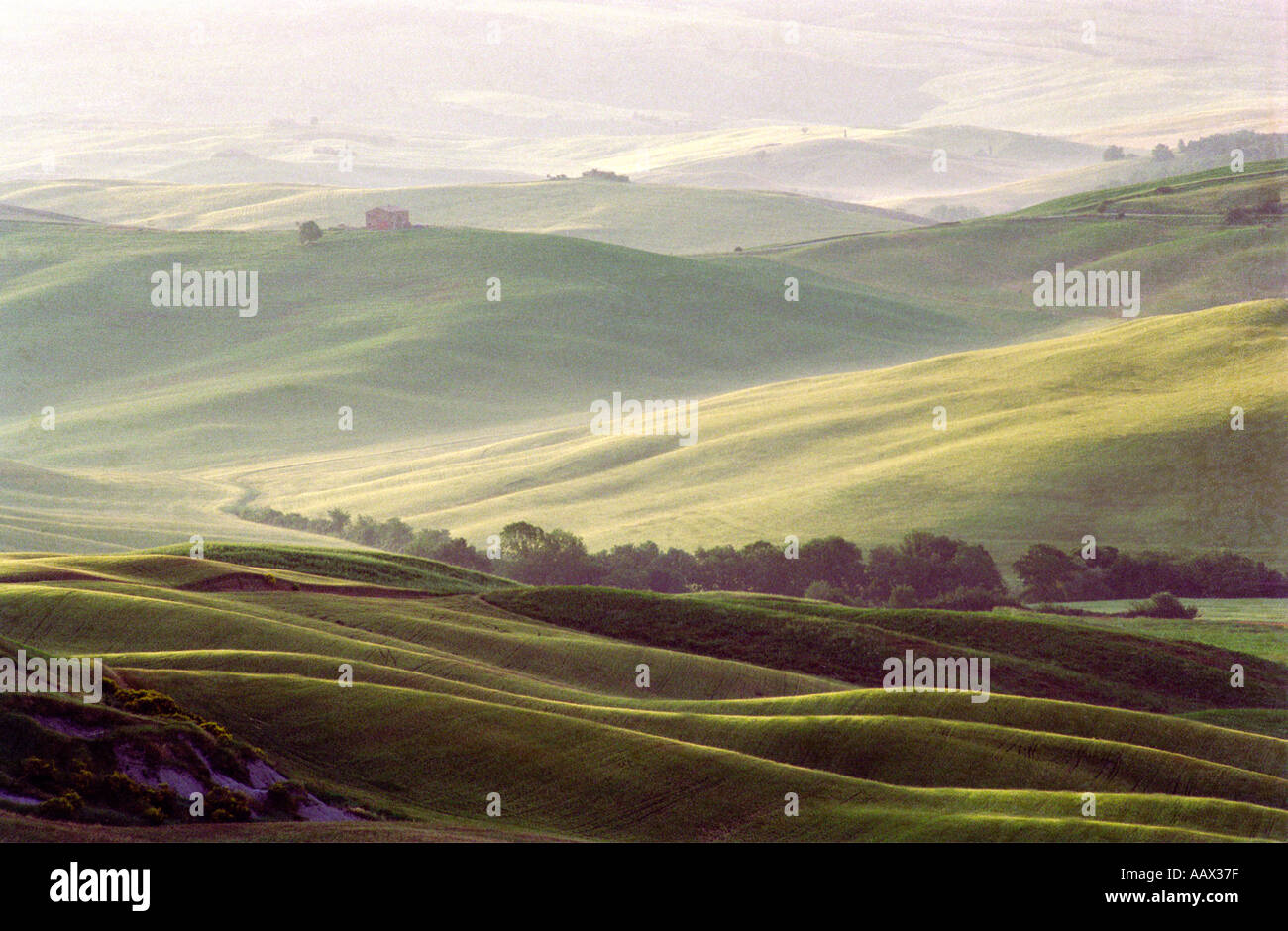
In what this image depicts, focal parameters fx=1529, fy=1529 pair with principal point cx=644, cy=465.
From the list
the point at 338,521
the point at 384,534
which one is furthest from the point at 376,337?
the point at 384,534

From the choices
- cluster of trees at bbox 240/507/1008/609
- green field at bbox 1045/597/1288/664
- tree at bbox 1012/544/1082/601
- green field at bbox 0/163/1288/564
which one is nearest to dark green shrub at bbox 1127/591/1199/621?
green field at bbox 1045/597/1288/664

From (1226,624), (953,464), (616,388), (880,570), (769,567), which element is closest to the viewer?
(1226,624)

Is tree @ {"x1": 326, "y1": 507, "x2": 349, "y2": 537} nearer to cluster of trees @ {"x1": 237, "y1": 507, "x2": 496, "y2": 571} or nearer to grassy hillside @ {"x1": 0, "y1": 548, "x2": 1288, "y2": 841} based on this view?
cluster of trees @ {"x1": 237, "y1": 507, "x2": 496, "y2": 571}

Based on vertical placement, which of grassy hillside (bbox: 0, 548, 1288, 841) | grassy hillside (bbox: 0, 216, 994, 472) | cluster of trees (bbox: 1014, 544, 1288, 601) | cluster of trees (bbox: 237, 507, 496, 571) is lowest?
grassy hillside (bbox: 0, 548, 1288, 841)

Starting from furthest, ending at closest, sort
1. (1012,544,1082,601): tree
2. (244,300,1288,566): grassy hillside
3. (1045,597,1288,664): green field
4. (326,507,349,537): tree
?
(326,507,349,537): tree
(244,300,1288,566): grassy hillside
(1012,544,1082,601): tree
(1045,597,1288,664): green field

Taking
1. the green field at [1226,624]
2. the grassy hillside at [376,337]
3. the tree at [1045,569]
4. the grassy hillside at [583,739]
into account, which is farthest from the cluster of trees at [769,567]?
the grassy hillside at [376,337]

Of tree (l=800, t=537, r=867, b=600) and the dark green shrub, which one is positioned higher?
tree (l=800, t=537, r=867, b=600)

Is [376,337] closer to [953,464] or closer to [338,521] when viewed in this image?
[338,521]
